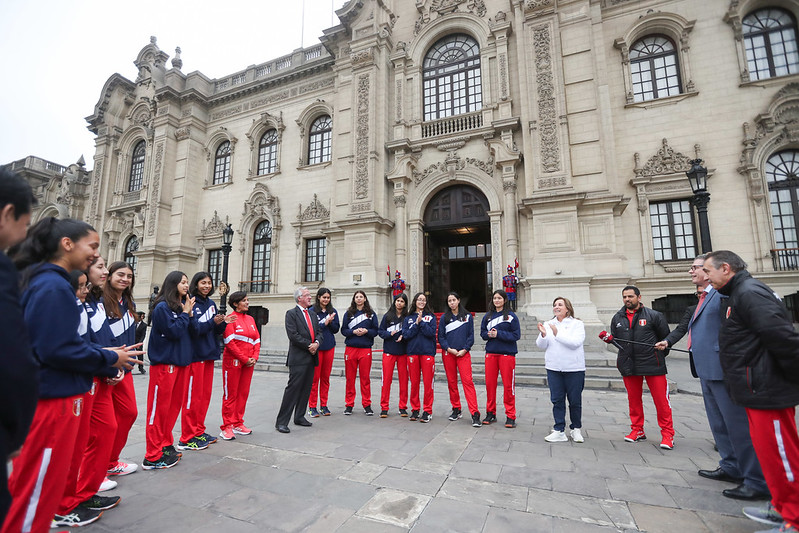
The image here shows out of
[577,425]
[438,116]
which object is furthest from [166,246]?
[577,425]

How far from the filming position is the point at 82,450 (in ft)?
9.91

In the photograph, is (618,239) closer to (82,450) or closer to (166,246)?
(82,450)

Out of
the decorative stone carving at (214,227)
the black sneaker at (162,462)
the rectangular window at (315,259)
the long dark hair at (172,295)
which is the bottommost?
the black sneaker at (162,462)

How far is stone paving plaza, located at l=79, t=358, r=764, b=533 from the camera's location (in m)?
2.90

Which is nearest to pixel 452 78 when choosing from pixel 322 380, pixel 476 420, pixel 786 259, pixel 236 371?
pixel 786 259

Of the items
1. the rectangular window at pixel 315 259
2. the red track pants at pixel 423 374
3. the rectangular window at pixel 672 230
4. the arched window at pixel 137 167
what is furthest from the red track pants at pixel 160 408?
the arched window at pixel 137 167

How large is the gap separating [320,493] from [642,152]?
49.1ft

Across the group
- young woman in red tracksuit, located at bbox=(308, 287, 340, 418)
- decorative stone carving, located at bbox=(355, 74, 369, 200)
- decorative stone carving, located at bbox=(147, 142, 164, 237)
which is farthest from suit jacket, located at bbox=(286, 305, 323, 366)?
decorative stone carving, located at bbox=(147, 142, 164, 237)

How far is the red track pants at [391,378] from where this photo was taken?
20.6 ft

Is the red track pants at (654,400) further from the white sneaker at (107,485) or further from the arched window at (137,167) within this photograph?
the arched window at (137,167)

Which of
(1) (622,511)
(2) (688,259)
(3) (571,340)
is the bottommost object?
(1) (622,511)

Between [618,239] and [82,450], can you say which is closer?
[82,450]

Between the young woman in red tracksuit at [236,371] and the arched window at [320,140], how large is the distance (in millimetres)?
14644

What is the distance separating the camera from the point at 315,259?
59.7ft
